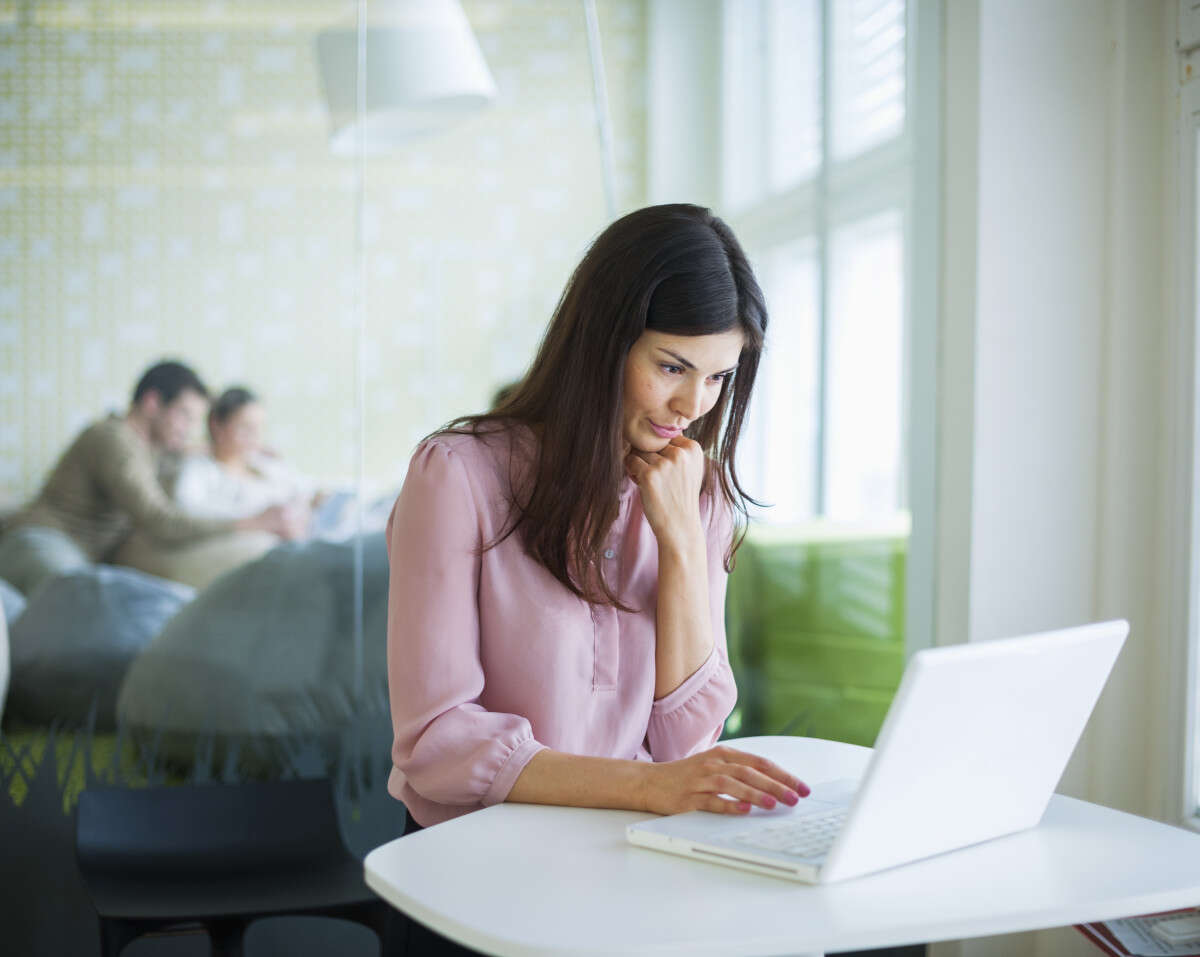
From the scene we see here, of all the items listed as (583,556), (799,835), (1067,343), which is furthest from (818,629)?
(799,835)

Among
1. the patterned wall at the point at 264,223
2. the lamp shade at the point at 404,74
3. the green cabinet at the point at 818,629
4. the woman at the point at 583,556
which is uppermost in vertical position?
the lamp shade at the point at 404,74

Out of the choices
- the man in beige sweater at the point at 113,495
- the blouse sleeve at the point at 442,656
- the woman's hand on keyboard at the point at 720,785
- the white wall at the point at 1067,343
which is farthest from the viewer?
the man in beige sweater at the point at 113,495

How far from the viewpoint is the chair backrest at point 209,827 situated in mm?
2033

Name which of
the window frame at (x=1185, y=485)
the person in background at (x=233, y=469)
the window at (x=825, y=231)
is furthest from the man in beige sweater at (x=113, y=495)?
the window frame at (x=1185, y=485)

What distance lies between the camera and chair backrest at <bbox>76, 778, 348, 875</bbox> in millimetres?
2033

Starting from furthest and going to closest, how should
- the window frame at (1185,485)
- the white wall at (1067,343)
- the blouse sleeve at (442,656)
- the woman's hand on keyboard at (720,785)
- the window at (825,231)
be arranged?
the window at (825,231) → the white wall at (1067,343) → the window frame at (1185,485) → the blouse sleeve at (442,656) → the woman's hand on keyboard at (720,785)

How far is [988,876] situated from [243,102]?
216 cm

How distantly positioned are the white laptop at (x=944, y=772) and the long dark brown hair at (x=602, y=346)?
389 millimetres

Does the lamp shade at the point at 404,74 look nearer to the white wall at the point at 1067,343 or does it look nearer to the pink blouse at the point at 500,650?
the white wall at the point at 1067,343

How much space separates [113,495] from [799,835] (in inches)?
72.1

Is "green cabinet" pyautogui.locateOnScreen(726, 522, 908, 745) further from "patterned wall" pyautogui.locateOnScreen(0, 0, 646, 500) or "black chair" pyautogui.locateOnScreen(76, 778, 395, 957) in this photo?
"black chair" pyautogui.locateOnScreen(76, 778, 395, 957)

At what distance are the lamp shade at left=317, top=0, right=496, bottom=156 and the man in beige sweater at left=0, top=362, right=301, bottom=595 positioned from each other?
64cm

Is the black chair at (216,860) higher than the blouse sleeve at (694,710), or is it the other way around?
the blouse sleeve at (694,710)

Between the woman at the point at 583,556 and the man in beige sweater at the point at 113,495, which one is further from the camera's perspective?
the man in beige sweater at the point at 113,495
